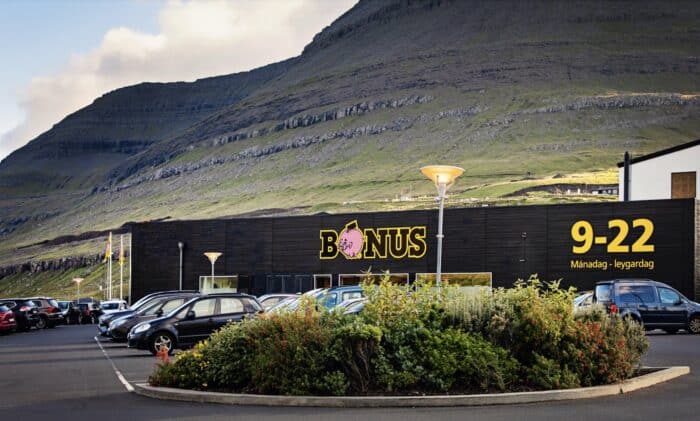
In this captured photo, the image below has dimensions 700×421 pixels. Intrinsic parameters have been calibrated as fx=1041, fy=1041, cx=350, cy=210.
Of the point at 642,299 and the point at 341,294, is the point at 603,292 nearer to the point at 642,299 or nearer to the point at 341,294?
the point at 642,299

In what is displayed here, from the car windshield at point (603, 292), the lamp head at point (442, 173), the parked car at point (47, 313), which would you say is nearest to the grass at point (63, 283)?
the parked car at point (47, 313)

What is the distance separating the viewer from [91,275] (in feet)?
486

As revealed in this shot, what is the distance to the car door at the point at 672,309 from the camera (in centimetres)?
3316

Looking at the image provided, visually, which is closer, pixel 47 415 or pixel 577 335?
pixel 47 415

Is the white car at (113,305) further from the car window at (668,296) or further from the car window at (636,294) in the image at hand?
the car window at (668,296)

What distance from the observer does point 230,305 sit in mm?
28484

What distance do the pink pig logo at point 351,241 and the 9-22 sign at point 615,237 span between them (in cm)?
1178

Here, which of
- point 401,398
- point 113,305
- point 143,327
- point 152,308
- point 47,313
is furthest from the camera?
point 113,305

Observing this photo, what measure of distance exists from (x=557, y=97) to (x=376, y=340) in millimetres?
180704

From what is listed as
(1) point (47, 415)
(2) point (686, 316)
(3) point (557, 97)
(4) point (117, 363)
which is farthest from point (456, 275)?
(3) point (557, 97)

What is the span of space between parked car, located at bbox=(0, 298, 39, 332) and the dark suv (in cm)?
2664

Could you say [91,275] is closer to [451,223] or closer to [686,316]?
[451,223]

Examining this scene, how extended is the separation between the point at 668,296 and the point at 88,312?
39.8m

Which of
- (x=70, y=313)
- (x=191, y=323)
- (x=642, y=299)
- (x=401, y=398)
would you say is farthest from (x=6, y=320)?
(x=401, y=398)
